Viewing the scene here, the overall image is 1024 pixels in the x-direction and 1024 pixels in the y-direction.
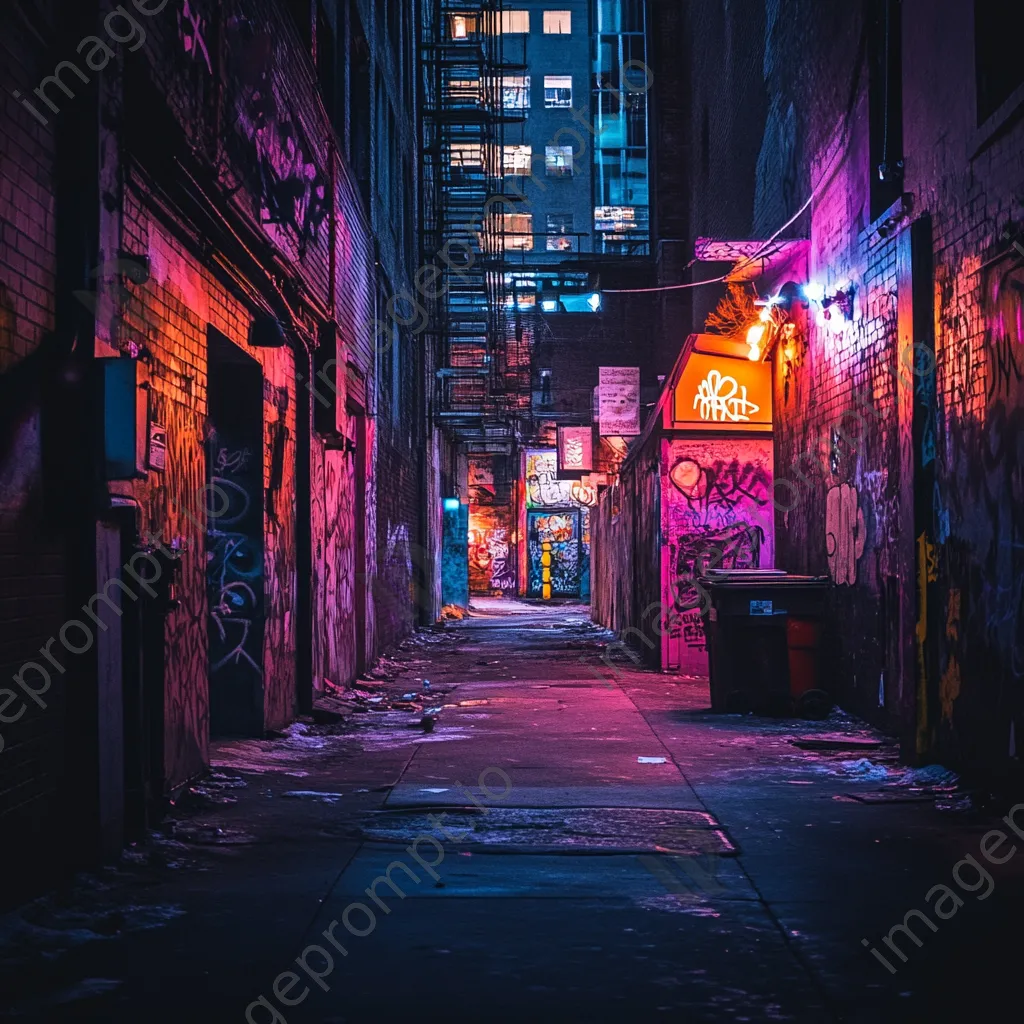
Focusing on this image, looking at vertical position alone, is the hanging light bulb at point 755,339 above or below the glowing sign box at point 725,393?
above

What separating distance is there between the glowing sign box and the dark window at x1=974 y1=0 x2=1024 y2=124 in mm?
7604

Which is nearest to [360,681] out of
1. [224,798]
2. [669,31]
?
[224,798]

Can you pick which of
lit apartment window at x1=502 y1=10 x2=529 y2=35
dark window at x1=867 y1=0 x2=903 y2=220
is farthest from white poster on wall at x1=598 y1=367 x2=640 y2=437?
lit apartment window at x1=502 y1=10 x2=529 y2=35

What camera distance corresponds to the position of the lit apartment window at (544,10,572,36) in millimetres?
57031

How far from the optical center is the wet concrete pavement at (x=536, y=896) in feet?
12.8

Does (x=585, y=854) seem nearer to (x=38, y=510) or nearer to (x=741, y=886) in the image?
(x=741, y=886)

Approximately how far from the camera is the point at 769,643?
11.6 meters

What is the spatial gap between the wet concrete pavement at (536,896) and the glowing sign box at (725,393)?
6526mm

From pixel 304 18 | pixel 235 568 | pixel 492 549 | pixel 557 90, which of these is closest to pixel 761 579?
pixel 235 568

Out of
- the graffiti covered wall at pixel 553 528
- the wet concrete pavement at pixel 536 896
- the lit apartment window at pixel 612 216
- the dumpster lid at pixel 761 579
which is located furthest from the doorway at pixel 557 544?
the wet concrete pavement at pixel 536 896

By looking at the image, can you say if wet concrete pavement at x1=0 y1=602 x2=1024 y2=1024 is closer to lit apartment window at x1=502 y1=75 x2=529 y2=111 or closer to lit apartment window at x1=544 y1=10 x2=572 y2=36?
lit apartment window at x1=502 y1=75 x2=529 y2=111

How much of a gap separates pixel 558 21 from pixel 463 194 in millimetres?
33675

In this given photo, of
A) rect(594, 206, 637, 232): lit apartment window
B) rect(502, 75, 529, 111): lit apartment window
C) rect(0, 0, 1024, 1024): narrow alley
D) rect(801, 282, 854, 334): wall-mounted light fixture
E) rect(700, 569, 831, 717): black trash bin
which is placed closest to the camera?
rect(0, 0, 1024, 1024): narrow alley

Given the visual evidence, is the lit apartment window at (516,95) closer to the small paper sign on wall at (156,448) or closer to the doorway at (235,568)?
the doorway at (235,568)
